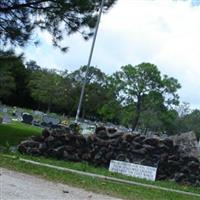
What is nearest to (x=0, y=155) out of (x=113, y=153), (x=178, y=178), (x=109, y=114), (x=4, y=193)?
(x=113, y=153)

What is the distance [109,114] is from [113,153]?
57554mm

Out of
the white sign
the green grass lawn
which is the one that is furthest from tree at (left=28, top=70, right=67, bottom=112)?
the white sign

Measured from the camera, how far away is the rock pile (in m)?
17.3

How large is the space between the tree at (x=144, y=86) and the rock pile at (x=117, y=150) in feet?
169

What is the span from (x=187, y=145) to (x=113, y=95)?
54.6 metres

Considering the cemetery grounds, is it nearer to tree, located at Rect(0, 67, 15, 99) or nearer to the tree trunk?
the tree trunk

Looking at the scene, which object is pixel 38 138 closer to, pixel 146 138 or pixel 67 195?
pixel 146 138

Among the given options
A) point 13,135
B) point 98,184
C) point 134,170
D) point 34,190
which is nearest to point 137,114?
point 13,135

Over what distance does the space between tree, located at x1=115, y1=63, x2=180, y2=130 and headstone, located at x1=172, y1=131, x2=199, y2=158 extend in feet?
164

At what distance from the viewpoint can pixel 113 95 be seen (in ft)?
240

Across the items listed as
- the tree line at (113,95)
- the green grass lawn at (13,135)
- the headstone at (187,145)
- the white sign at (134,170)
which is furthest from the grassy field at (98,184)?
the tree line at (113,95)

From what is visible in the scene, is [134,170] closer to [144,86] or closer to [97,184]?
[97,184]

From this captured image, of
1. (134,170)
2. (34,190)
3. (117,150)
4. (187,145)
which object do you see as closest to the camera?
(34,190)

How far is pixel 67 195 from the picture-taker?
10531 millimetres
